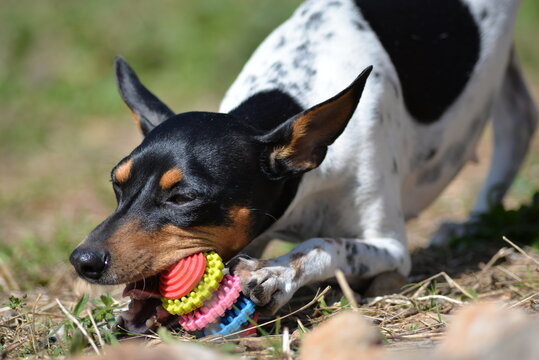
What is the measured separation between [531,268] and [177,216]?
2216 millimetres

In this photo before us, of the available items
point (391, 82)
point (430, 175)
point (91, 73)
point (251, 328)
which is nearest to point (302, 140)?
point (251, 328)

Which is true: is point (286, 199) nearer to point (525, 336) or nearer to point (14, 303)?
point (14, 303)

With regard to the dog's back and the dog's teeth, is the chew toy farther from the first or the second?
the dog's back

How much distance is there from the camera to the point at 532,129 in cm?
574

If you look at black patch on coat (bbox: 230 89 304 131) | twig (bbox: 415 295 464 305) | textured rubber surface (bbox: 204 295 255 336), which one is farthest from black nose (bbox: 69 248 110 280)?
twig (bbox: 415 295 464 305)

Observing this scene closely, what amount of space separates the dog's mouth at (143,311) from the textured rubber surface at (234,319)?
0.20m

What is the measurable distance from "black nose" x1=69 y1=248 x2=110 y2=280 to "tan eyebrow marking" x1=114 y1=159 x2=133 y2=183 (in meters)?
0.39

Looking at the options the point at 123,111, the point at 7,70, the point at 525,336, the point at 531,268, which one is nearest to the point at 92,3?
the point at 7,70

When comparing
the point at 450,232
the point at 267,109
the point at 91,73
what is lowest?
the point at 450,232

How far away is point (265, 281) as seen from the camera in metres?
3.20

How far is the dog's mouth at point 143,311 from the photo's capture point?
125 inches

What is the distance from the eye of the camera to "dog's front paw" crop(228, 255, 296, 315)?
3.16 meters

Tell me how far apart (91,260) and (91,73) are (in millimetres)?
8704

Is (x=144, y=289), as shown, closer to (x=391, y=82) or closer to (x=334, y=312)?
(x=334, y=312)
